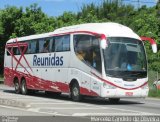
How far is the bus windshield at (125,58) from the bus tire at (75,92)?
2.56m

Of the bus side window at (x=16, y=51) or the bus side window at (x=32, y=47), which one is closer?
the bus side window at (x=32, y=47)

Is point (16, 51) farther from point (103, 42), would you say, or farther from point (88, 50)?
point (103, 42)

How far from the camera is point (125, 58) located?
892 inches

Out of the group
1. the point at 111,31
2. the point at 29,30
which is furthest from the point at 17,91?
the point at 29,30

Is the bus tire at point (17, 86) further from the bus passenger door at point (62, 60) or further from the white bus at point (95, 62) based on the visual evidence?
the bus passenger door at point (62, 60)

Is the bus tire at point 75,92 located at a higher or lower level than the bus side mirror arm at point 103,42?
lower

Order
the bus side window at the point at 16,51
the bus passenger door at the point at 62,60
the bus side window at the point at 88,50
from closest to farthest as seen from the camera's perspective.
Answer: the bus side window at the point at 88,50
the bus passenger door at the point at 62,60
the bus side window at the point at 16,51

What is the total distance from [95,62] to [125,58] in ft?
4.42

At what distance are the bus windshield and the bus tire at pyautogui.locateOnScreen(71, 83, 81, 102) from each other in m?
→ 2.56

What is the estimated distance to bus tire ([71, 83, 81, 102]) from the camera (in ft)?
79.4

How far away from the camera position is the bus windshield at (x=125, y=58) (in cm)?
2233

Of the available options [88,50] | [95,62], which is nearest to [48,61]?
[88,50]

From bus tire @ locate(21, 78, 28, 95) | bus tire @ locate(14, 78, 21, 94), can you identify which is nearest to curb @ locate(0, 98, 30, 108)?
bus tire @ locate(21, 78, 28, 95)

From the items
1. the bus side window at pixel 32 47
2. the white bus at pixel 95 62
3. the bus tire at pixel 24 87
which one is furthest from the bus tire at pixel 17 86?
the white bus at pixel 95 62
